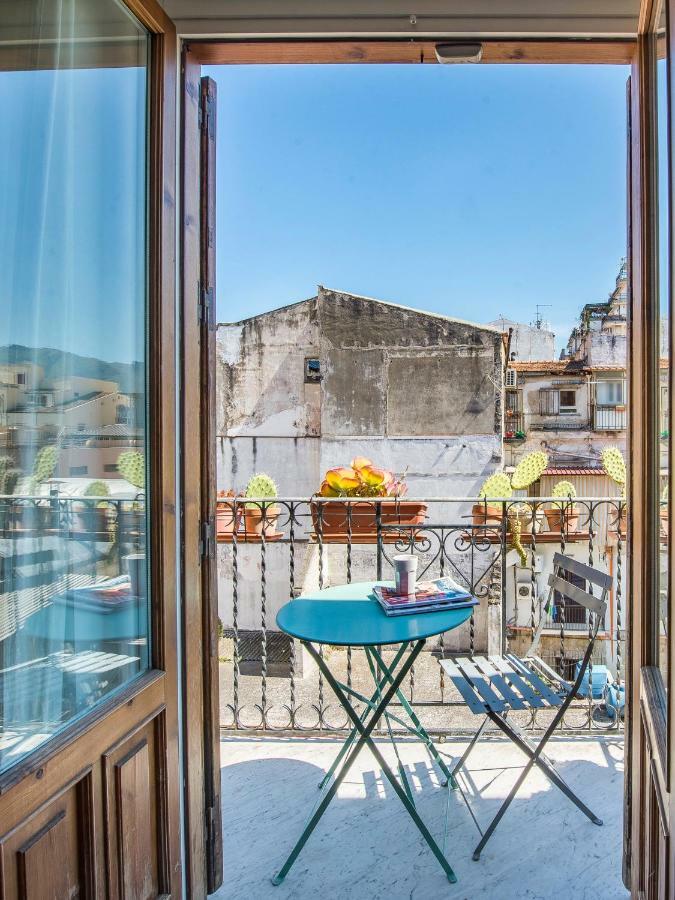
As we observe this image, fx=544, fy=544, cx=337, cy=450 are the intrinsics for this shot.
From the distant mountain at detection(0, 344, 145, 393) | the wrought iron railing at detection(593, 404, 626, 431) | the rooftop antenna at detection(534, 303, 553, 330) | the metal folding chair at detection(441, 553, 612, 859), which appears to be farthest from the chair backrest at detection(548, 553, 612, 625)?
the rooftop antenna at detection(534, 303, 553, 330)

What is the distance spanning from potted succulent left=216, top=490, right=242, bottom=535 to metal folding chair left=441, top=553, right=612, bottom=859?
1195 mm

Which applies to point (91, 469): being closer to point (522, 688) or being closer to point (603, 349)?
point (522, 688)

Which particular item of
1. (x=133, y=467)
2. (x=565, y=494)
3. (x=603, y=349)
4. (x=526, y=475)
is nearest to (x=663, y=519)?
(x=133, y=467)

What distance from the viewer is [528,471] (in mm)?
3811

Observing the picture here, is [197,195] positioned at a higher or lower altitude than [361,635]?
higher

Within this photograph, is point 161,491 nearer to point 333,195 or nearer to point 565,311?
point 333,195

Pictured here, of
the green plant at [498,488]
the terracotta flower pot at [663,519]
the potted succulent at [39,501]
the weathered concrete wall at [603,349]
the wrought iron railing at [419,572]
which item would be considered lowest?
the wrought iron railing at [419,572]

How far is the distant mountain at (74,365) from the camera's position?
0.97 m

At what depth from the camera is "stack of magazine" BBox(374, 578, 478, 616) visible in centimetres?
188

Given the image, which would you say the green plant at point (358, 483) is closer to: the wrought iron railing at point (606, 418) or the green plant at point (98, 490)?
the green plant at point (98, 490)

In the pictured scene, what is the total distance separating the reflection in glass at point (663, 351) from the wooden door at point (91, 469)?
1.16 m

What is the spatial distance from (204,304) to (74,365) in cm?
59

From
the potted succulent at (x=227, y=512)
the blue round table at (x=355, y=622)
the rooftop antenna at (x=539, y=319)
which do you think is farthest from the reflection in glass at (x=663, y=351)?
the rooftop antenna at (x=539, y=319)

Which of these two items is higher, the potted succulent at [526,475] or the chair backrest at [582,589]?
the potted succulent at [526,475]
